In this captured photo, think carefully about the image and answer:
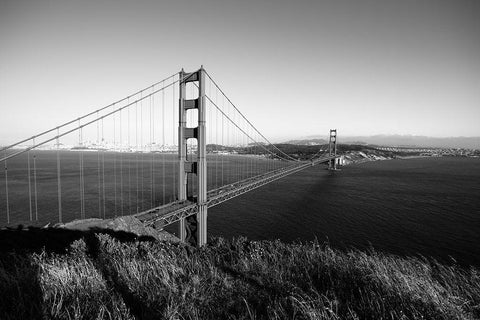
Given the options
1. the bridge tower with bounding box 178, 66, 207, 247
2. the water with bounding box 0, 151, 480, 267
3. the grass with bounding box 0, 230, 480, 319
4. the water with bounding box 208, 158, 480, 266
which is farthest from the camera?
the water with bounding box 0, 151, 480, 267

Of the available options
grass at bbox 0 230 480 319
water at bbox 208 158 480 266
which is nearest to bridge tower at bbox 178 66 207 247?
water at bbox 208 158 480 266

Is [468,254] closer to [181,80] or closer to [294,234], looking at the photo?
[294,234]

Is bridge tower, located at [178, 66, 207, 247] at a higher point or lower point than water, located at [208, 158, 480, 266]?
higher

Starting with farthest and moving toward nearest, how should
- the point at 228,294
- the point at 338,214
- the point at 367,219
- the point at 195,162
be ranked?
the point at 338,214 < the point at 367,219 < the point at 195,162 < the point at 228,294

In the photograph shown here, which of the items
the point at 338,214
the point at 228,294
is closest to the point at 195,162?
the point at 228,294

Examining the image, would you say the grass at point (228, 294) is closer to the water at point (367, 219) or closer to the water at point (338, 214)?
the water at point (338, 214)

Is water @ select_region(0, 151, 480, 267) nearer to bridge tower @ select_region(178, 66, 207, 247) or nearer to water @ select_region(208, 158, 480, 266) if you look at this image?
water @ select_region(208, 158, 480, 266)

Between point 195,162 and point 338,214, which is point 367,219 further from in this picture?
point 195,162

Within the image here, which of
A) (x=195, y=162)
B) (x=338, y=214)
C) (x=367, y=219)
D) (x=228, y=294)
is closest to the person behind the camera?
(x=228, y=294)
